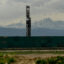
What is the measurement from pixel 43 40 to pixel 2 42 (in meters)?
7.73

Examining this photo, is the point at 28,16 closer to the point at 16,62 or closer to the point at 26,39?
the point at 26,39

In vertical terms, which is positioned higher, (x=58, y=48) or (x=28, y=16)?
(x=28, y=16)

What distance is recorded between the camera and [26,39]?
46.8 metres

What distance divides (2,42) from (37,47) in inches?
261

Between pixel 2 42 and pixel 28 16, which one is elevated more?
pixel 28 16

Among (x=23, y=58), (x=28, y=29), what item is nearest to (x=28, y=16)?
(x=28, y=29)

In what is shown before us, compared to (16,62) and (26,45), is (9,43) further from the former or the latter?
(16,62)

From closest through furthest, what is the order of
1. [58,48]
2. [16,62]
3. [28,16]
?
[16,62]
[58,48]
[28,16]

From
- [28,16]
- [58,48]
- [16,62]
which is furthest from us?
[28,16]

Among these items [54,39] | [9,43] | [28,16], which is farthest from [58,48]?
[28,16]

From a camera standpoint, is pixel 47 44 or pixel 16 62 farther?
pixel 47 44

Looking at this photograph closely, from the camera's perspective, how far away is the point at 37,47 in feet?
151

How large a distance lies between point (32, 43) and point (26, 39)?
1.40 metres

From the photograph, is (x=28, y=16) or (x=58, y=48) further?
(x=28, y=16)
